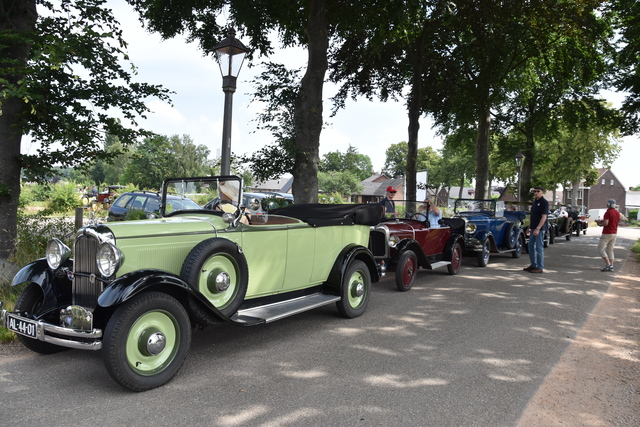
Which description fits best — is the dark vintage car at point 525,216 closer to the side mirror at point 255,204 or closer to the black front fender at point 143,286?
the side mirror at point 255,204

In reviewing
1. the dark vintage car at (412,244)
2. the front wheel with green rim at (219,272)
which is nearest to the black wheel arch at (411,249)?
the dark vintage car at (412,244)

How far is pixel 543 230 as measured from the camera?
10.6 metres

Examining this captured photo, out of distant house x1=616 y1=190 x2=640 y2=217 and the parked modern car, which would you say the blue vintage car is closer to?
the parked modern car

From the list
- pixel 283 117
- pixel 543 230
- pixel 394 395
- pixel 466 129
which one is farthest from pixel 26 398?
pixel 466 129

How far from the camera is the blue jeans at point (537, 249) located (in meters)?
10.5

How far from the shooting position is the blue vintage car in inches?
437

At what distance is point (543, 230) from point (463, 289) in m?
3.71

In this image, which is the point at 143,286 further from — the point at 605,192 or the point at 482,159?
the point at 605,192

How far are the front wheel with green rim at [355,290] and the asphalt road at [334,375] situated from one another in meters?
0.18

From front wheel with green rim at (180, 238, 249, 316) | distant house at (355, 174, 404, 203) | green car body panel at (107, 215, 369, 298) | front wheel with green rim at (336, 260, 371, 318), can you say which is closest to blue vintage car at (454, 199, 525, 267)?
front wheel with green rim at (336, 260, 371, 318)

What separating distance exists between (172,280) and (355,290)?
2956 millimetres

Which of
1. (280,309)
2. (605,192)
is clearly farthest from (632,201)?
(280,309)

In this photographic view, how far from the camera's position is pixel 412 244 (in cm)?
800

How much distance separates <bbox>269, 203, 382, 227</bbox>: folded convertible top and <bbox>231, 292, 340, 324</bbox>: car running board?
0.95 metres
